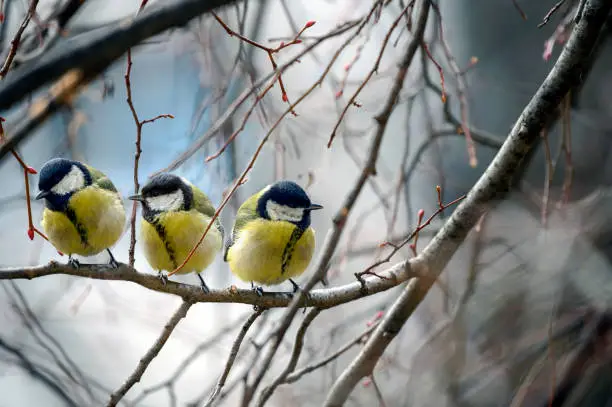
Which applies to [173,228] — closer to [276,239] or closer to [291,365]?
[276,239]

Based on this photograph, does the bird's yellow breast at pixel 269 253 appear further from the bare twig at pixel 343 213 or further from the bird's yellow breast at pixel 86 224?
the bare twig at pixel 343 213

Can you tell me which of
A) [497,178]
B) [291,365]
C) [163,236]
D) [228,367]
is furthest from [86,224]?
[497,178]

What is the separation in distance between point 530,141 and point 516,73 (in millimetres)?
2441

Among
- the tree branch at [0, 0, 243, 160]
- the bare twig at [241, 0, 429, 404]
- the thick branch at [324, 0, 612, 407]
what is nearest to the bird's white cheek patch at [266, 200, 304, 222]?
the thick branch at [324, 0, 612, 407]

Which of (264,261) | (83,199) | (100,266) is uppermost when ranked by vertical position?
(83,199)

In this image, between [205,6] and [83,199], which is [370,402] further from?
[205,6]

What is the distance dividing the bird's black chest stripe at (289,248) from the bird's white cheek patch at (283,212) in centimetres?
5

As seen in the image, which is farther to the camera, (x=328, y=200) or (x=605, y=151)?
(x=328, y=200)

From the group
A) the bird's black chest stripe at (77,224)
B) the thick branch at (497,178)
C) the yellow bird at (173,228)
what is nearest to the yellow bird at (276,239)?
the yellow bird at (173,228)

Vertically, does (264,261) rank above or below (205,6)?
above

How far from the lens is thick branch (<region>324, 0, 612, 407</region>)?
169cm

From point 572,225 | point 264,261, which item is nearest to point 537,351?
point 572,225

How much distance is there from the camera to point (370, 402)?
3.63 meters

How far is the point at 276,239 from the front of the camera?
6.79 ft
